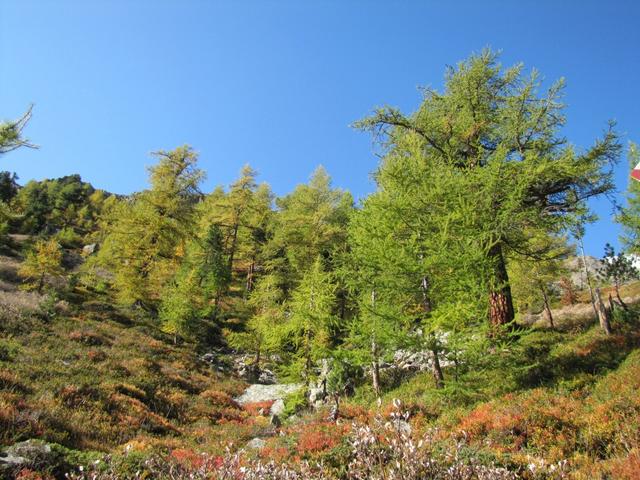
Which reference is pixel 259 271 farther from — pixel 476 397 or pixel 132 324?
pixel 476 397

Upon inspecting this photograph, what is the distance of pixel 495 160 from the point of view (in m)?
10.1

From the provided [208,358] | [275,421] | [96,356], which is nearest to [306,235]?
[208,358]

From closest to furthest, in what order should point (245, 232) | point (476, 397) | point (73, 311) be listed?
1. point (476, 397)
2. point (73, 311)
3. point (245, 232)

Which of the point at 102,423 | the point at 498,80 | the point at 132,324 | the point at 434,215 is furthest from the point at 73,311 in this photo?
the point at 498,80

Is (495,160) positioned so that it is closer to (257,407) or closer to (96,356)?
(257,407)

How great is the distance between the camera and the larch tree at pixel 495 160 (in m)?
10.2

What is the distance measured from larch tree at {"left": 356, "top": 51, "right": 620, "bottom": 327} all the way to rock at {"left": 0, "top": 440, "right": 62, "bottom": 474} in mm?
9187

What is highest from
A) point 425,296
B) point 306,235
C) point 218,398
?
point 306,235

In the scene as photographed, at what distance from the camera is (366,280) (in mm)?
9938

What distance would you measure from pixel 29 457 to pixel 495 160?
463 inches

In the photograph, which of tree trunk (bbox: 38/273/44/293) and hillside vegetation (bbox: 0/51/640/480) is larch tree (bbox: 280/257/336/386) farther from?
tree trunk (bbox: 38/273/44/293)

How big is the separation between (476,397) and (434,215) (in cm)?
493

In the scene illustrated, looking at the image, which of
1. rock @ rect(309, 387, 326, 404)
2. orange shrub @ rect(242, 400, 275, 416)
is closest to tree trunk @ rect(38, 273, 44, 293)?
orange shrub @ rect(242, 400, 275, 416)

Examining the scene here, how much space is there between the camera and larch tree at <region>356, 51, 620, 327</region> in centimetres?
1020
